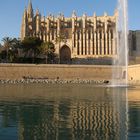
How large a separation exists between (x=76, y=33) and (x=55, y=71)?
24.2m

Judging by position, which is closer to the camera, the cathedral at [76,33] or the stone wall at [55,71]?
the stone wall at [55,71]

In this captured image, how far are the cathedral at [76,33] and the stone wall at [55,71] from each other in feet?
54.9

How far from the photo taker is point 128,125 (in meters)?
11.8

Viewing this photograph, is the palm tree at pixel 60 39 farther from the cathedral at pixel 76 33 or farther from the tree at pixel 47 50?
the tree at pixel 47 50

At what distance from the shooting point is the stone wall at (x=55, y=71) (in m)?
66.4

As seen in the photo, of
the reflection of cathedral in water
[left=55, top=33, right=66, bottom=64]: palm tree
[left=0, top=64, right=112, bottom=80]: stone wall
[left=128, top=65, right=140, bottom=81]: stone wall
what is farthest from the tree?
the reflection of cathedral in water

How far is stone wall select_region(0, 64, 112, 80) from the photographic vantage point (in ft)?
218

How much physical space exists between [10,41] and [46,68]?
1501 centimetres

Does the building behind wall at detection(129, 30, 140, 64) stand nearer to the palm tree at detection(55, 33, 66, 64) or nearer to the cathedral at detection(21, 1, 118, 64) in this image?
the cathedral at detection(21, 1, 118, 64)

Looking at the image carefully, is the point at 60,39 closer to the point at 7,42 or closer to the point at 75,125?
the point at 7,42

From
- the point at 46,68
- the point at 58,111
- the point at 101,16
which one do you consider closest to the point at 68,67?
the point at 46,68

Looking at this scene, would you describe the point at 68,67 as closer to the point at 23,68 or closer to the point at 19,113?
the point at 23,68

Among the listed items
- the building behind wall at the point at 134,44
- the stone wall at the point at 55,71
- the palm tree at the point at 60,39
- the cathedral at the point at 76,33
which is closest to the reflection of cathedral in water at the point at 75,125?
the stone wall at the point at 55,71

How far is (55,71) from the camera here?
68.1 meters
